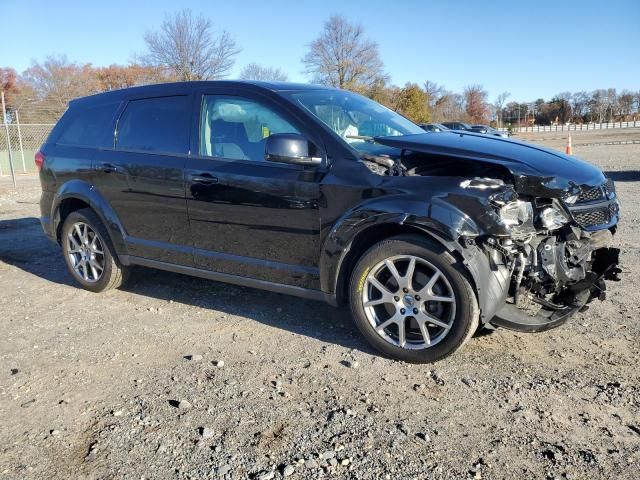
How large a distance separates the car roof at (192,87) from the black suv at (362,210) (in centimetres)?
3

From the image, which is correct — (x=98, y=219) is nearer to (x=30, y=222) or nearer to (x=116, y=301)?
(x=116, y=301)

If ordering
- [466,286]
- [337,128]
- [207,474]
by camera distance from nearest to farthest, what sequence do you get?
[207,474] < [466,286] < [337,128]

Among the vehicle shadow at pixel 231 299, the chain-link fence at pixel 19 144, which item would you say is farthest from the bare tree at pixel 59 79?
the vehicle shadow at pixel 231 299

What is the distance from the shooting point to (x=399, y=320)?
3541mm

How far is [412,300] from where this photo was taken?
350cm

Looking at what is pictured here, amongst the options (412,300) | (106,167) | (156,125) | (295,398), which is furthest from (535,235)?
(106,167)

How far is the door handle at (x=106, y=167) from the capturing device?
4.89 meters

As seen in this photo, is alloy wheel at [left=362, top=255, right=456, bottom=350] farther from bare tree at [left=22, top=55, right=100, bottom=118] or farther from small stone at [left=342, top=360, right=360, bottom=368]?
bare tree at [left=22, top=55, right=100, bottom=118]

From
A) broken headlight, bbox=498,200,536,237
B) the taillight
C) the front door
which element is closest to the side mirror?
the front door

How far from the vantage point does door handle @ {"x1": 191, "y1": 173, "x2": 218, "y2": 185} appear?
13.8ft

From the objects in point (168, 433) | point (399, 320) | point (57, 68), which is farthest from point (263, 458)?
point (57, 68)

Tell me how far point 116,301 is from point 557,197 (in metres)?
3.88

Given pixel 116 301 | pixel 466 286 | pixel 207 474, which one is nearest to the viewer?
pixel 207 474

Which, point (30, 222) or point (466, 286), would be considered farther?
point (30, 222)
